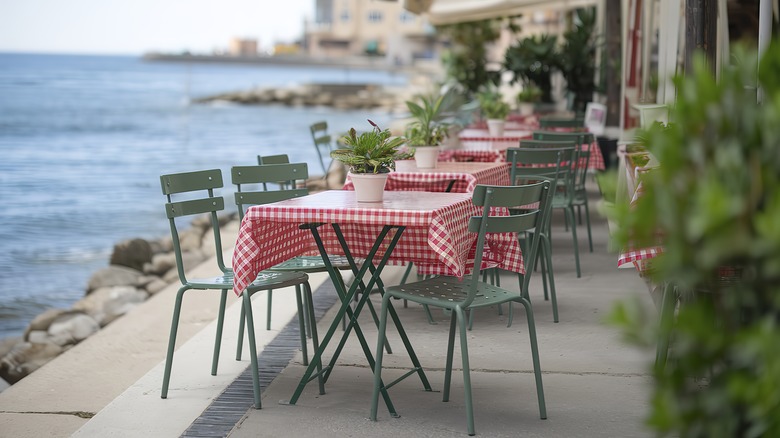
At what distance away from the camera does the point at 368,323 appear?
519 cm

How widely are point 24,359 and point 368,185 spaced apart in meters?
3.48

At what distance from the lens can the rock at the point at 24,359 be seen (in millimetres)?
6188

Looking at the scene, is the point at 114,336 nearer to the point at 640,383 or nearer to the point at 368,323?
the point at 368,323

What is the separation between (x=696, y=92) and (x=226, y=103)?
55.4 metres

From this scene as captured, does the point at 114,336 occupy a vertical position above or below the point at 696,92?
below

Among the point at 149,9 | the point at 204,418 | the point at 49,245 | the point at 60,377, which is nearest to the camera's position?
the point at 204,418

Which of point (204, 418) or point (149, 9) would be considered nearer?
point (204, 418)

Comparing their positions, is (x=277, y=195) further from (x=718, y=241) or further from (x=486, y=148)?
(x=718, y=241)

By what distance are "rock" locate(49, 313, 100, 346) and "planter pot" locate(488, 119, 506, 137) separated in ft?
10.8

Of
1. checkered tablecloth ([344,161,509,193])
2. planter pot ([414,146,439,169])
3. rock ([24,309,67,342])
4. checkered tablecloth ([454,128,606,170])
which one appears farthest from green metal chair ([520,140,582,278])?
rock ([24,309,67,342])

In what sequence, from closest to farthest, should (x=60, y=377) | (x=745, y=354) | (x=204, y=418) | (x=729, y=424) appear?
(x=745, y=354)
(x=729, y=424)
(x=204, y=418)
(x=60, y=377)

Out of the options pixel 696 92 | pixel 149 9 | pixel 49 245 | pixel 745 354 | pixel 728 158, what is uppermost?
pixel 149 9

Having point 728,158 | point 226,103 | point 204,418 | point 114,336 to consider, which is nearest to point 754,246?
point 728,158

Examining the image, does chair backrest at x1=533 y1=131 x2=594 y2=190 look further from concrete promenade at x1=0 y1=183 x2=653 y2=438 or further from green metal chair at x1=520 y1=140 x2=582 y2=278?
concrete promenade at x1=0 y1=183 x2=653 y2=438
